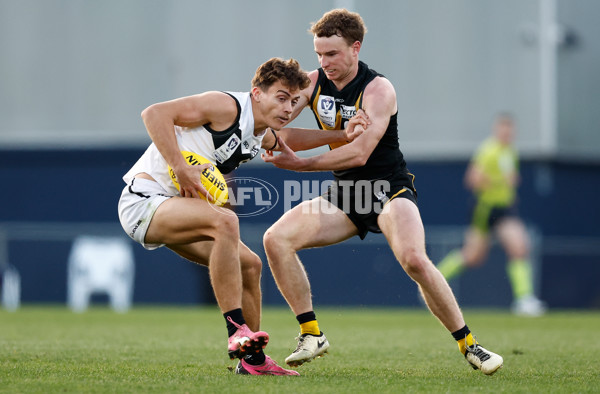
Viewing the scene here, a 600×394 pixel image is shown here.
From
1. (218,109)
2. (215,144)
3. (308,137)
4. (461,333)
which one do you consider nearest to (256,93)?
(218,109)

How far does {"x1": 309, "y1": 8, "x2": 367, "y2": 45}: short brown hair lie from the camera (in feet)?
22.3

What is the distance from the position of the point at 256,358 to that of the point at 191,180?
3.88 feet

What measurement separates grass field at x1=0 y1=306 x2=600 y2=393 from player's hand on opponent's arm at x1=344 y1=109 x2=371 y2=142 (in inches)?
61.8

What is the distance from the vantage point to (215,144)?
20.9 ft

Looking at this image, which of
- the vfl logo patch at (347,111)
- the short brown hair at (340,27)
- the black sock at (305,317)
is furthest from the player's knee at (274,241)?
the short brown hair at (340,27)

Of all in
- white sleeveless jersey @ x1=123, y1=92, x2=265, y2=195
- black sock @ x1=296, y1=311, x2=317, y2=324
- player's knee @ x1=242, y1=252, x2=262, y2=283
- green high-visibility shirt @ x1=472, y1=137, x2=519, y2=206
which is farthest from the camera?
green high-visibility shirt @ x1=472, y1=137, x2=519, y2=206

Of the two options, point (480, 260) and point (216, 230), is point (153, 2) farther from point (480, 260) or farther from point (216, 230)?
point (216, 230)

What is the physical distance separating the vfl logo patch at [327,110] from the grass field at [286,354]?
1.73 metres

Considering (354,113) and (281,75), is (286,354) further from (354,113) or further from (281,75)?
(281,75)

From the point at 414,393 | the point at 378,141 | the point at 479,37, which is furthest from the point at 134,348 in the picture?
the point at 479,37

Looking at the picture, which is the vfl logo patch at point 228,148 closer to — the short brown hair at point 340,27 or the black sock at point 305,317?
the short brown hair at point 340,27

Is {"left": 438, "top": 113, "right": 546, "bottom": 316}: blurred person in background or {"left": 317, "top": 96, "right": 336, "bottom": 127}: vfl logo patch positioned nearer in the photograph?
{"left": 317, "top": 96, "right": 336, "bottom": 127}: vfl logo patch

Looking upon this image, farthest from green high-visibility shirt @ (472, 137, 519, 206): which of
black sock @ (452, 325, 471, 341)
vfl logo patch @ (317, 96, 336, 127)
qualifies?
black sock @ (452, 325, 471, 341)

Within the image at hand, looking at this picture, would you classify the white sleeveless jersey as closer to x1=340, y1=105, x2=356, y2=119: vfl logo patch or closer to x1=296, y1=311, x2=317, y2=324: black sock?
x1=340, y1=105, x2=356, y2=119: vfl logo patch
